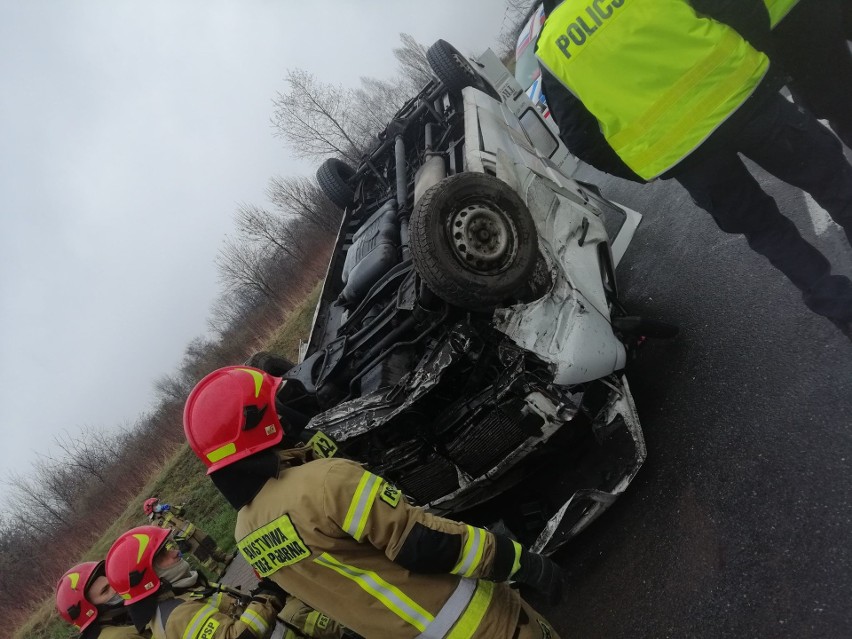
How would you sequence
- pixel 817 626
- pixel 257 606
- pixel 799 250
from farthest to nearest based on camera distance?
pixel 257 606 → pixel 799 250 → pixel 817 626

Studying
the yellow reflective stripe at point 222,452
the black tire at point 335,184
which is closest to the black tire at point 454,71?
the black tire at point 335,184

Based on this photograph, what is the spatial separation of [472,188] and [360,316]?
1.22m

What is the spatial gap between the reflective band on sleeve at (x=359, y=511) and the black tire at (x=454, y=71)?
376 centimetres

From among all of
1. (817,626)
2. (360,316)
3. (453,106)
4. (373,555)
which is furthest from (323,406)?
(453,106)

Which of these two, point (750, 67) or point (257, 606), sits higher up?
point (750, 67)

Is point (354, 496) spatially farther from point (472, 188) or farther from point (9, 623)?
point (9, 623)

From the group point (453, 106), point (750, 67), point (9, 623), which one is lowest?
point (9, 623)

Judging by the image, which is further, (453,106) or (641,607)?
(453,106)

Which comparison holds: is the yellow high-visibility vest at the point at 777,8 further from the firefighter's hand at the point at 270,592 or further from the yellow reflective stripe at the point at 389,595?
the firefighter's hand at the point at 270,592

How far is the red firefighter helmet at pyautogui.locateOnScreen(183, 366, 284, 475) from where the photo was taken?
1662 millimetres

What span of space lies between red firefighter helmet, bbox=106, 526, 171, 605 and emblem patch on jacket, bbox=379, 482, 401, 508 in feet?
5.83

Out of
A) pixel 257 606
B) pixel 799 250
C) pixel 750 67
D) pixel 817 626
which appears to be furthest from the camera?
pixel 257 606

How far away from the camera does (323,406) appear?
290 centimetres

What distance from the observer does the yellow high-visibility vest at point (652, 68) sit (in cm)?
156
